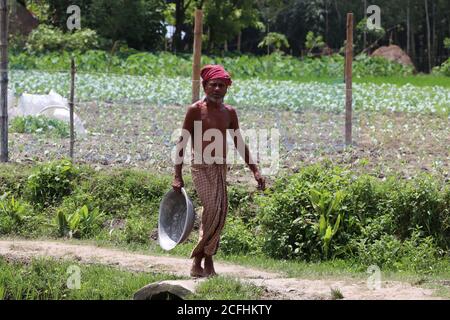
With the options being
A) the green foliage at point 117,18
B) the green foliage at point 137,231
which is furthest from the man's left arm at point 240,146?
the green foliage at point 117,18

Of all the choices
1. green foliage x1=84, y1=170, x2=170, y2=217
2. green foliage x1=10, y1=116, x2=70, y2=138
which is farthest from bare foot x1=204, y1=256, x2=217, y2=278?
green foliage x1=10, y1=116, x2=70, y2=138

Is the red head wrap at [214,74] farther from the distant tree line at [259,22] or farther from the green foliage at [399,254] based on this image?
the distant tree line at [259,22]

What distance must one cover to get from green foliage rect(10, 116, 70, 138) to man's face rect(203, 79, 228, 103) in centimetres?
666

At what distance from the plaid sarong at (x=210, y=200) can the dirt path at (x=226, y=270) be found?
0.43m

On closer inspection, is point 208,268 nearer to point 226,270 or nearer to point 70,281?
point 226,270

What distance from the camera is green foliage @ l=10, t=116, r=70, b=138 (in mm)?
13773

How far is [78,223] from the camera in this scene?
10.1 m

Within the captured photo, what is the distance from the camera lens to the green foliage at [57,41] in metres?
28.0

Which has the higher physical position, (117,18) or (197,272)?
(117,18)

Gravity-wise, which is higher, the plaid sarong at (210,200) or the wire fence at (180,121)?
the wire fence at (180,121)

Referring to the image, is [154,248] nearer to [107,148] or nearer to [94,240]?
[94,240]

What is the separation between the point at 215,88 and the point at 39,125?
23.4ft

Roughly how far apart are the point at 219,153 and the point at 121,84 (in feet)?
39.2

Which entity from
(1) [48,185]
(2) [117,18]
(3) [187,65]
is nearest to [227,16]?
(2) [117,18]
